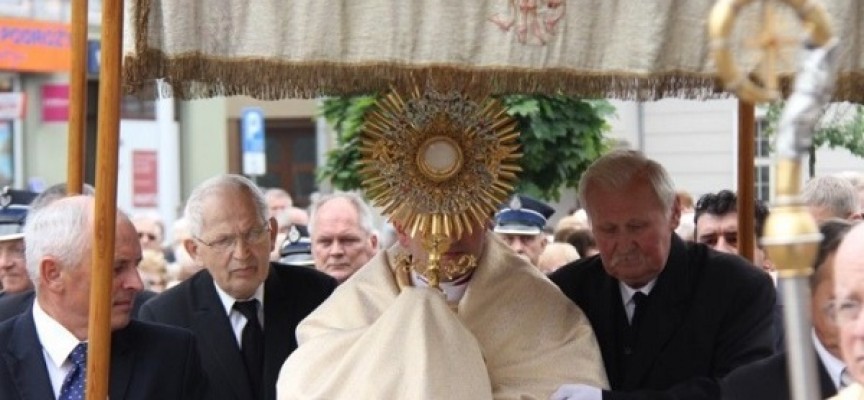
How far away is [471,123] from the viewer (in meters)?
4.79

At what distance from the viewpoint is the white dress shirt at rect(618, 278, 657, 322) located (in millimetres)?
5258

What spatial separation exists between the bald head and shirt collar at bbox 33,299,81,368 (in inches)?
89.9

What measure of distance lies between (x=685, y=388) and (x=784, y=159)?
285 cm

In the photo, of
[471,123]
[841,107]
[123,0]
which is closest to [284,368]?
[471,123]

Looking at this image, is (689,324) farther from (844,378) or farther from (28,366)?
(28,366)

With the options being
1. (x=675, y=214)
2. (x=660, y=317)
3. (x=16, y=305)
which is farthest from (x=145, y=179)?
(x=660, y=317)

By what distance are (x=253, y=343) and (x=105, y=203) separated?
4.62 ft

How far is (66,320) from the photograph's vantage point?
4.55 meters

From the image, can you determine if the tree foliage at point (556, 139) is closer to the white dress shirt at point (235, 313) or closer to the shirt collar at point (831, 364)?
the white dress shirt at point (235, 313)

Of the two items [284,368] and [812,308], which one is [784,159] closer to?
[812,308]

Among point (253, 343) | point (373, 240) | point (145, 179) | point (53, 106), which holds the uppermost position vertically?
point (53, 106)

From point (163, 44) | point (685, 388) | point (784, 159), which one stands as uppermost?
point (163, 44)

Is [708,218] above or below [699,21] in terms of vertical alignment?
below

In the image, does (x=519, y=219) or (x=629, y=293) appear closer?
(x=629, y=293)
